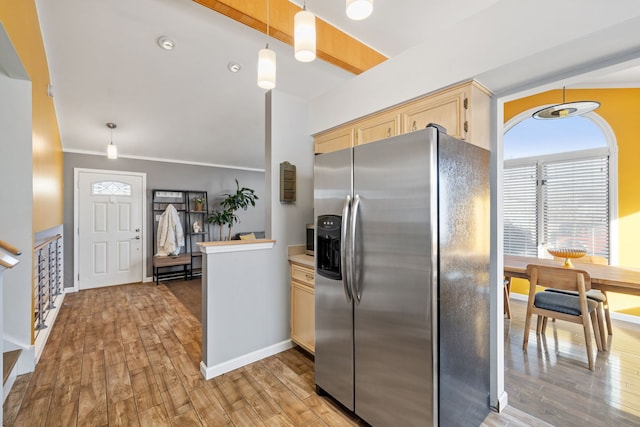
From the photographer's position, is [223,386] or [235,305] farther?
[235,305]

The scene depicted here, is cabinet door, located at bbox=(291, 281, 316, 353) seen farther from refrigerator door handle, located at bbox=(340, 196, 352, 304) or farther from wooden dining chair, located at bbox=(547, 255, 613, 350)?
wooden dining chair, located at bbox=(547, 255, 613, 350)

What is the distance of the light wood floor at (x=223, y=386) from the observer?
1.85m

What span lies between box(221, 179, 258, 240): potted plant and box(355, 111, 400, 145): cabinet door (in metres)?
4.24

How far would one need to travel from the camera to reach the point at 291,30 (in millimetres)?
2219

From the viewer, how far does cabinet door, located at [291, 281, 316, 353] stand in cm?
253

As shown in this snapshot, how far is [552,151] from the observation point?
4.04 metres

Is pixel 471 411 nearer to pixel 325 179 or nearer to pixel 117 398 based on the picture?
pixel 325 179

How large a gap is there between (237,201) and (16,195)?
4103mm

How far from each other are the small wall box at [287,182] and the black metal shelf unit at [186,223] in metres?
3.58

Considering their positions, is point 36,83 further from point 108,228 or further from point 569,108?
point 569,108

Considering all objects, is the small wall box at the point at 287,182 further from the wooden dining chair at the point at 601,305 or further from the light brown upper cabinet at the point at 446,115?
the wooden dining chair at the point at 601,305

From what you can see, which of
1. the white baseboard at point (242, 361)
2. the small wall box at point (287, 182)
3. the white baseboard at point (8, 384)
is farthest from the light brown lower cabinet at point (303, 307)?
the white baseboard at point (8, 384)

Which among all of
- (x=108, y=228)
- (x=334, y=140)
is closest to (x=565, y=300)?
(x=334, y=140)

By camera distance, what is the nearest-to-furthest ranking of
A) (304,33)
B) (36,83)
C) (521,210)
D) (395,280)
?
(304,33) → (395,280) → (36,83) → (521,210)
